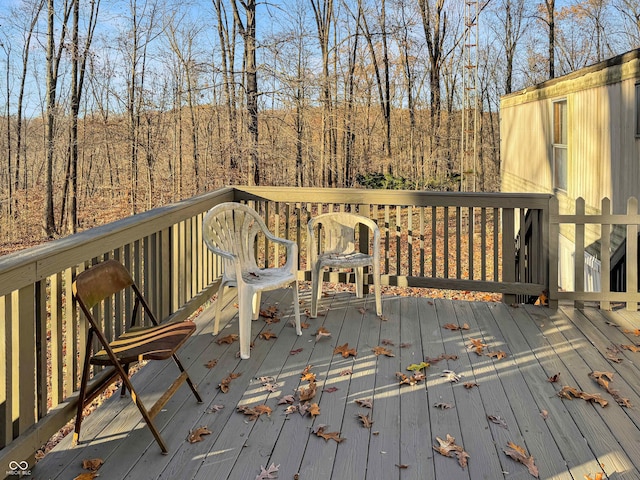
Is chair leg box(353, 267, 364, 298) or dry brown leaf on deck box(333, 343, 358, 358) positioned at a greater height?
chair leg box(353, 267, 364, 298)

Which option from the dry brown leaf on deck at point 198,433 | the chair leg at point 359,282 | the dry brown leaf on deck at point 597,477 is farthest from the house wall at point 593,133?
the dry brown leaf on deck at point 198,433

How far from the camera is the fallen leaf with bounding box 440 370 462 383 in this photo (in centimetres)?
312

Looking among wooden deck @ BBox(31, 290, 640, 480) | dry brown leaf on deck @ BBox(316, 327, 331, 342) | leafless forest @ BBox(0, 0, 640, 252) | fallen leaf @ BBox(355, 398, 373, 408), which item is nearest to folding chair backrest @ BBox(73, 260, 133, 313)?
wooden deck @ BBox(31, 290, 640, 480)

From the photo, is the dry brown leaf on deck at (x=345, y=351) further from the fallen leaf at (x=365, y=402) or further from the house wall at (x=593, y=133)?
the house wall at (x=593, y=133)

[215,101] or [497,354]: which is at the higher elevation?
[215,101]

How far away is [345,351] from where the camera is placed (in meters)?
3.59

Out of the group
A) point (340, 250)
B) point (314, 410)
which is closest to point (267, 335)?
point (340, 250)

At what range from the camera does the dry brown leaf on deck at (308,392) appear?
113 inches

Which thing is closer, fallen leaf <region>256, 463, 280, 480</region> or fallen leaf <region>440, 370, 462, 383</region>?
fallen leaf <region>256, 463, 280, 480</region>

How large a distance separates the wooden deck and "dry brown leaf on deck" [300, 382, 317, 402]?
4 cm

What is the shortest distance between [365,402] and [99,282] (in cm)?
140

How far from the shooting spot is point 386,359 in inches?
137

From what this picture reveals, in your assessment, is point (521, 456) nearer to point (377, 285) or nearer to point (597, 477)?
point (597, 477)

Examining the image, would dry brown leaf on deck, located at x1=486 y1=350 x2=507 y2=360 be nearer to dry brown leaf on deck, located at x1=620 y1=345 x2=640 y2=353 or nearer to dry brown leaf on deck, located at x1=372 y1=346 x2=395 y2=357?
dry brown leaf on deck, located at x1=372 y1=346 x2=395 y2=357
